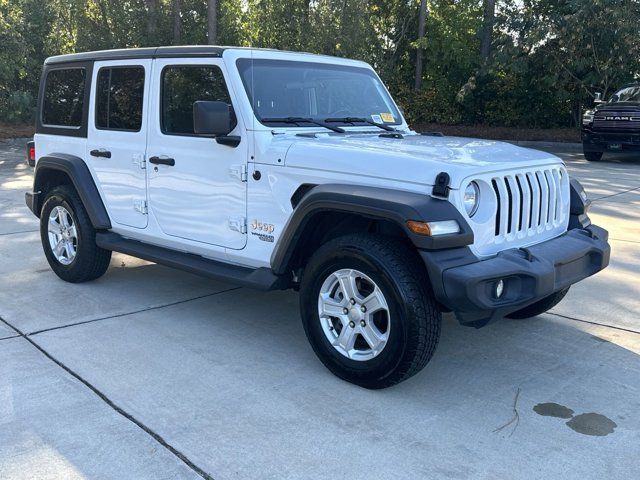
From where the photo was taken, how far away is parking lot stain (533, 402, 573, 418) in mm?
3400

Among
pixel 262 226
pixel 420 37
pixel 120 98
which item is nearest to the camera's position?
pixel 262 226

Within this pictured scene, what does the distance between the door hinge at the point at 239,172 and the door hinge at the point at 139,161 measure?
944mm

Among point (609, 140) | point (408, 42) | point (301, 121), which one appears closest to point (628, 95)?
point (609, 140)

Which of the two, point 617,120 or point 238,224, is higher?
point 617,120

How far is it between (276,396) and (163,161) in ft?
6.47

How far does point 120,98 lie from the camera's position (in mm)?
5098

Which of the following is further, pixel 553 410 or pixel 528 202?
pixel 528 202

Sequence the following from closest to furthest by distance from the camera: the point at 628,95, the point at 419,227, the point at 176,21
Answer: the point at 419,227, the point at 628,95, the point at 176,21

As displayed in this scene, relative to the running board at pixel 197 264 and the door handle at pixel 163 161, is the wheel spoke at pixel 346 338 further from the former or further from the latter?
the door handle at pixel 163 161

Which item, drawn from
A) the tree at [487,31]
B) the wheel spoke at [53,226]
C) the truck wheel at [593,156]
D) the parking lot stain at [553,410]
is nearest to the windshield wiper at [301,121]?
the parking lot stain at [553,410]

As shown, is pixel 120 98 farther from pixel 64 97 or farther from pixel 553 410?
pixel 553 410

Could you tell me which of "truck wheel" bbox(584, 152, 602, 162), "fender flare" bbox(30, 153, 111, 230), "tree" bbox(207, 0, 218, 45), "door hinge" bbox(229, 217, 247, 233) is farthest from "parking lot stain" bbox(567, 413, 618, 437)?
"tree" bbox(207, 0, 218, 45)

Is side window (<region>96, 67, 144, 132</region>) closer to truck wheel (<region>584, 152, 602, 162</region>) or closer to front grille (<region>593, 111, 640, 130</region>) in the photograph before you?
front grille (<region>593, 111, 640, 130</region>)

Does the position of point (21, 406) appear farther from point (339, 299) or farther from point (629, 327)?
point (629, 327)
